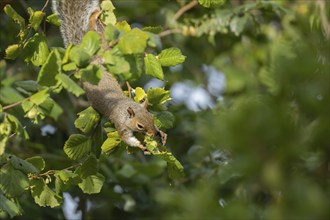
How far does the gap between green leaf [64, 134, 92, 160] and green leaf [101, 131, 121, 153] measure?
0.27 feet

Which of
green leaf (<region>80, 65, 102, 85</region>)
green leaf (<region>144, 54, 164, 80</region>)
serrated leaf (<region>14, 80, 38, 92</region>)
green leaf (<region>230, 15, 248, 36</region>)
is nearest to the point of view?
green leaf (<region>80, 65, 102, 85</region>)

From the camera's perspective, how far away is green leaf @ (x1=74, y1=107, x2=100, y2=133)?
1.78m

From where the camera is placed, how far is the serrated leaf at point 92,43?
1489 millimetres

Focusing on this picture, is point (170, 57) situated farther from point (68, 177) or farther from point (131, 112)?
point (68, 177)

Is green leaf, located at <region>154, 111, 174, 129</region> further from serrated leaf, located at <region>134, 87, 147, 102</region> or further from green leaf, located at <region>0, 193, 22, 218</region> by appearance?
green leaf, located at <region>0, 193, 22, 218</region>

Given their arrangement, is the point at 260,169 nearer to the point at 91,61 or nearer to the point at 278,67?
the point at 278,67

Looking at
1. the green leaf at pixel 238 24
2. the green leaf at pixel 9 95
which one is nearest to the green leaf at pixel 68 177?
the green leaf at pixel 9 95

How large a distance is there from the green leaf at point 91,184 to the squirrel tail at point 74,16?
382 mm

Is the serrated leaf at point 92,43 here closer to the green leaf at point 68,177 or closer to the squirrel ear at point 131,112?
the squirrel ear at point 131,112

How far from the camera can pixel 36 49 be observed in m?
1.78

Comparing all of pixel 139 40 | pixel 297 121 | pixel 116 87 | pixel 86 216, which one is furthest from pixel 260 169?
pixel 86 216

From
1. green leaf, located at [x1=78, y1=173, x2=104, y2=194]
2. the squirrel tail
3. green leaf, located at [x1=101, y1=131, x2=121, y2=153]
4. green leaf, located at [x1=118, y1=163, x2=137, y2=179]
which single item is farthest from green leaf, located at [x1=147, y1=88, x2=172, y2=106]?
green leaf, located at [x1=118, y1=163, x2=137, y2=179]

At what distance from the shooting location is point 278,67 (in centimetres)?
92

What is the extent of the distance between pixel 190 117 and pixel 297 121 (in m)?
2.28
